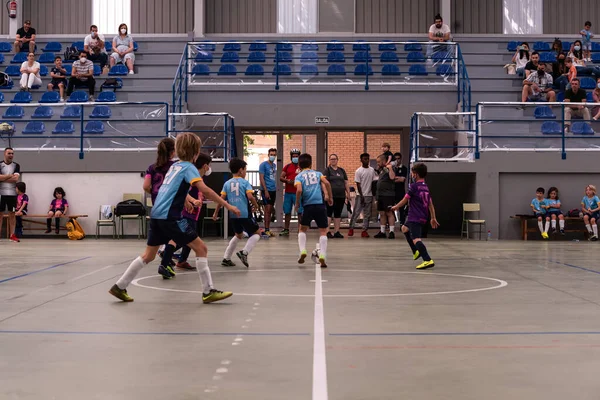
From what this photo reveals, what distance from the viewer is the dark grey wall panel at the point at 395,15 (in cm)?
3145

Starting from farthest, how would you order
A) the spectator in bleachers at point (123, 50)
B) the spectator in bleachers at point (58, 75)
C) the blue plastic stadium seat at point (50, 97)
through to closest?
the spectator in bleachers at point (123, 50), the spectator in bleachers at point (58, 75), the blue plastic stadium seat at point (50, 97)

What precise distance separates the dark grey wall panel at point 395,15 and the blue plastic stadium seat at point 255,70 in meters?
6.68

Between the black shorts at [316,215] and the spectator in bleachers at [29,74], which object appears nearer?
the black shorts at [316,215]

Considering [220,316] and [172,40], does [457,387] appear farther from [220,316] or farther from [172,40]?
[172,40]

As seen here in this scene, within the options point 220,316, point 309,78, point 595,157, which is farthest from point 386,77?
point 220,316

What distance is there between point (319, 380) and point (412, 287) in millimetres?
5233

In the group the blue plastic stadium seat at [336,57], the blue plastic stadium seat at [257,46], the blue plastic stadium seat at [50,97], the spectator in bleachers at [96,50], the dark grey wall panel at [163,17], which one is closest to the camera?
the blue plastic stadium seat at [50,97]

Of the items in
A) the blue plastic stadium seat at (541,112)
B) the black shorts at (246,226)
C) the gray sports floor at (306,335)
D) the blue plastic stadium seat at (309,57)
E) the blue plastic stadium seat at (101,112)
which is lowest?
the gray sports floor at (306,335)

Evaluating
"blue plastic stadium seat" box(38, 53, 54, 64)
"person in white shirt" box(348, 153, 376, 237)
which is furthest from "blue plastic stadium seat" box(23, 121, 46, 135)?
"person in white shirt" box(348, 153, 376, 237)

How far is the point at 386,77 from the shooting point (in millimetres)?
25828

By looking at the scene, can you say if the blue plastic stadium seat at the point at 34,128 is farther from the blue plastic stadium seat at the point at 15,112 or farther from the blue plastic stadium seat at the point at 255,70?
the blue plastic stadium seat at the point at 255,70

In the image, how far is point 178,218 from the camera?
27.7 feet

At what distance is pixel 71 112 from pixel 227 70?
550 cm

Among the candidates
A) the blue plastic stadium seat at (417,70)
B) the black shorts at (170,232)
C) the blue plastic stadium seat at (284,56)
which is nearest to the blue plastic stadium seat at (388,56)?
the blue plastic stadium seat at (417,70)
